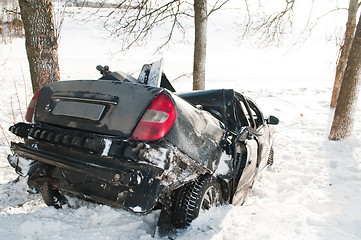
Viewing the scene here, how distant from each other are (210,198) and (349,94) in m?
5.08

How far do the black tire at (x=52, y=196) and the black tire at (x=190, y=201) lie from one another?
3.73 ft

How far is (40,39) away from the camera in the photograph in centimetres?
414

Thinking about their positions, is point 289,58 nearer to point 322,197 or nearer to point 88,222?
point 322,197

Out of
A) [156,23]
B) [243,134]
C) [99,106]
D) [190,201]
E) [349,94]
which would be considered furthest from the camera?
[156,23]

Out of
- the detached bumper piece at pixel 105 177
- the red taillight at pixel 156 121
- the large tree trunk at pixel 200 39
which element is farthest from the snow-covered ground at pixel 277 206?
the large tree trunk at pixel 200 39

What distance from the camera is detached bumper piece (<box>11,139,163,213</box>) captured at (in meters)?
1.82

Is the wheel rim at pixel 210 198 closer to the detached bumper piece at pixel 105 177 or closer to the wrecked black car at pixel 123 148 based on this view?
the wrecked black car at pixel 123 148

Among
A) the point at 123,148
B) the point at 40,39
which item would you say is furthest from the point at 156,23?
the point at 123,148

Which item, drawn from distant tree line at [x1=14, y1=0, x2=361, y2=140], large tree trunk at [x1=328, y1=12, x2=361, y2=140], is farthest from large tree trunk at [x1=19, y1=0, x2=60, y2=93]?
large tree trunk at [x1=328, y1=12, x2=361, y2=140]

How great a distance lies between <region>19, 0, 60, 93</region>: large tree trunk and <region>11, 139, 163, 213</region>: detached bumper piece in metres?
2.51

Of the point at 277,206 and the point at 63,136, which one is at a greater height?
the point at 63,136

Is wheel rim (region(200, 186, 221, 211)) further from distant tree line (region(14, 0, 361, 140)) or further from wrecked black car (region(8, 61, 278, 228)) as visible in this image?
distant tree line (region(14, 0, 361, 140))

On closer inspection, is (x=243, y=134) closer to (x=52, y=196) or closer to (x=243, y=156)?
(x=243, y=156)

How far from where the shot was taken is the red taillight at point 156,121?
1.93 m
